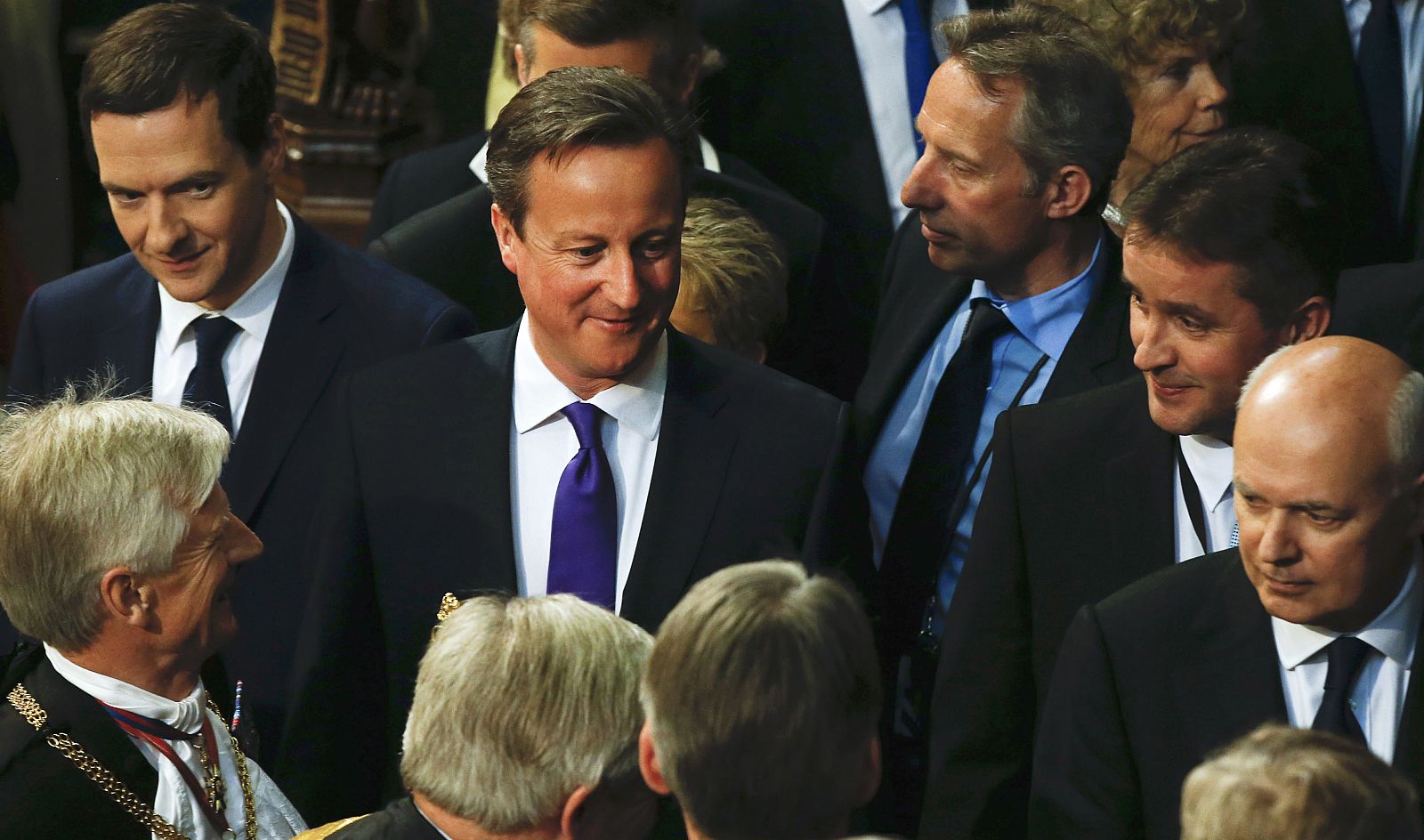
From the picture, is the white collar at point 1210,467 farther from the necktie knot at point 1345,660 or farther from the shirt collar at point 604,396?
the shirt collar at point 604,396

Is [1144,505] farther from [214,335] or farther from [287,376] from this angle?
[214,335]

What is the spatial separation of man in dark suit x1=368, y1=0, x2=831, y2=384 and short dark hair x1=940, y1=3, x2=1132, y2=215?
65 centimetres

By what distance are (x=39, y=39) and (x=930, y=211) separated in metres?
3.22

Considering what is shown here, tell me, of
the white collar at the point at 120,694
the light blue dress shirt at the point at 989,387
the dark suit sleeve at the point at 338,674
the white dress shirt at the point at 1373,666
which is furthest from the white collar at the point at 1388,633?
the white collar at the point at 120,694

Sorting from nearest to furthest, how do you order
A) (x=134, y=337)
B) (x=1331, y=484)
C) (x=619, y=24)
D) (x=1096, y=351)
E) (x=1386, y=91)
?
(x=1331, y=484) → (x=1096, y=351) → (x=134, y=337) → (x=619, y=24) → (x=1386, y=91)

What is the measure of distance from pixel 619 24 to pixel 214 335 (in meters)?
1.22

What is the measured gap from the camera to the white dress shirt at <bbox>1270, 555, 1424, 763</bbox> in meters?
2.81

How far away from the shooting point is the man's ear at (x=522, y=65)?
4445 millimetres

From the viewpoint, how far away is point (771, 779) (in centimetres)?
216

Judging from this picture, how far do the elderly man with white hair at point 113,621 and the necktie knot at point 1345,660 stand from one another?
1730 millimetres

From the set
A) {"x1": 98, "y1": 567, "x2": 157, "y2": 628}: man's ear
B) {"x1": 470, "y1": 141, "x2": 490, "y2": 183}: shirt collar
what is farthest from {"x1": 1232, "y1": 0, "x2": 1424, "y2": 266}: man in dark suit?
{"x1": 98, "y1": 567, "x2": 157, "y2": 628}: man's ear

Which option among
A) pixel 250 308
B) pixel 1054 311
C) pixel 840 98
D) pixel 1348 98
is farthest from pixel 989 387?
pixel 1348 98

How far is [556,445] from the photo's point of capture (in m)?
3.21

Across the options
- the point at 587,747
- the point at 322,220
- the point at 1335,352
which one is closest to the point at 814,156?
the point at 322,220
